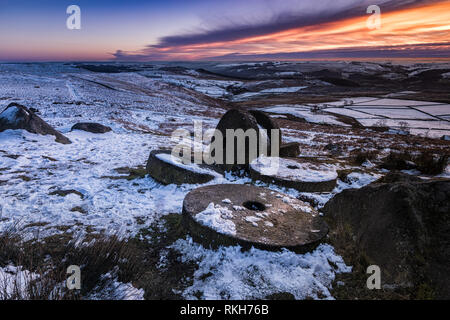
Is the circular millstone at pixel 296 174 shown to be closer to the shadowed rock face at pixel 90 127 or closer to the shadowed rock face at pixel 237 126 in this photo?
the shadowed rock face at pixel 237 126

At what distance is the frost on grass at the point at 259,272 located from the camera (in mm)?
3174

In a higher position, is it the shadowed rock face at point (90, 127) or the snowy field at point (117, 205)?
the shadowed rock face at point (90, 127)

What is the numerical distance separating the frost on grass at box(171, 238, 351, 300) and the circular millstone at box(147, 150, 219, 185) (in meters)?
2.82

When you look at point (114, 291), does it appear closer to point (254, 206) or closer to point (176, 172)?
point (254, 206)

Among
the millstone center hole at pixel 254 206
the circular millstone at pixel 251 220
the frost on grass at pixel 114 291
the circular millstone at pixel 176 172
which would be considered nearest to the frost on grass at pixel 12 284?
the frost on grass at pixel 114 291

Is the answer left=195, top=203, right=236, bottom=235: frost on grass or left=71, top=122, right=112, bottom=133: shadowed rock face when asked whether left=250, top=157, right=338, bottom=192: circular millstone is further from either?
left=71, top=122, right=112, bottom=133: shadowed rock face

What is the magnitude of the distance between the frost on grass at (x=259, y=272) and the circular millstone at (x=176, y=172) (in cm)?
282

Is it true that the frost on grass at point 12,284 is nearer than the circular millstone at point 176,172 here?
Yes

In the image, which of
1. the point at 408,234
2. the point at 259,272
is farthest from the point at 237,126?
the point at 408,234

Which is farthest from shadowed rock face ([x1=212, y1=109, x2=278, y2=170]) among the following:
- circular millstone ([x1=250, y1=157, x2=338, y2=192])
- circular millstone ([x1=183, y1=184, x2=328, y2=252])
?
circular millstone ([x1=183, y1=184, x2=328, y2=252])

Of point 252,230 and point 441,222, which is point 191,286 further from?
point 441,222

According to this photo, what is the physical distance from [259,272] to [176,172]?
3944mm

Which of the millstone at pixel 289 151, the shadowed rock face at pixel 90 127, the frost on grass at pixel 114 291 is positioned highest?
the shadowed rock face at pixel 90 127
